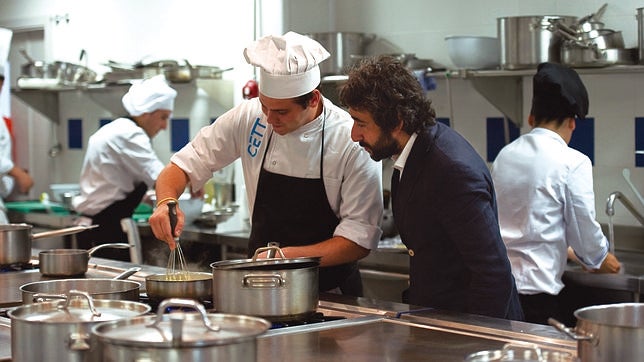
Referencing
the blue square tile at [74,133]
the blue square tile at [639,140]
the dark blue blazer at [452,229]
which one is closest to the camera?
the dark blue blazer at [452,229]

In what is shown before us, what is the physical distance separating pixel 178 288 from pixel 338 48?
296 centimetres

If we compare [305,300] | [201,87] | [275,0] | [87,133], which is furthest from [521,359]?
[87,133]

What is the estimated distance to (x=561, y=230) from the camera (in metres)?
3.76

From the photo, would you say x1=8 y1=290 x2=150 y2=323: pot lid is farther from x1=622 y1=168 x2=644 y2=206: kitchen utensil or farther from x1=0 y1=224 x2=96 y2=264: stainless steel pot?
x1=622 y1=168 x2=644 y2=206: kitchen utensil

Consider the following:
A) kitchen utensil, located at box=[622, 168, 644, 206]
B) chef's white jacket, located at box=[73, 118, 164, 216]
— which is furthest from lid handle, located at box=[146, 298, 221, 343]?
chef's white jacket, located at box=[73, 118, 164, 216]

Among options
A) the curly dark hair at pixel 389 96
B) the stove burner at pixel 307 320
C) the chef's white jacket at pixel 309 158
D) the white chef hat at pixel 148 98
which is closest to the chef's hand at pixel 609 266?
the chef's white jacket at pixel 309 158

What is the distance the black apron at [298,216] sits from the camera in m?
3.24

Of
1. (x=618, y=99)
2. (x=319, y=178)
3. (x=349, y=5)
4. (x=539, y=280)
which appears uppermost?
(x=349, y=5)

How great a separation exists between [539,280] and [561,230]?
200mm

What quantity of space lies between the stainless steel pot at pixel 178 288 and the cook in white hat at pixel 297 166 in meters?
0.37

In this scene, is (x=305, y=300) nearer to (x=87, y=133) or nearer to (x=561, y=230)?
(x=561, y=230)

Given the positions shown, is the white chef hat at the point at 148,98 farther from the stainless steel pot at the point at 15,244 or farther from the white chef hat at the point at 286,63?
the white chef hat at the point at 286,63

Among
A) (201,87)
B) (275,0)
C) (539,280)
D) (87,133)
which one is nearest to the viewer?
(539,280)

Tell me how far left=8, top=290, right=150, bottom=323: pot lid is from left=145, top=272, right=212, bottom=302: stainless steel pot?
0.49m
